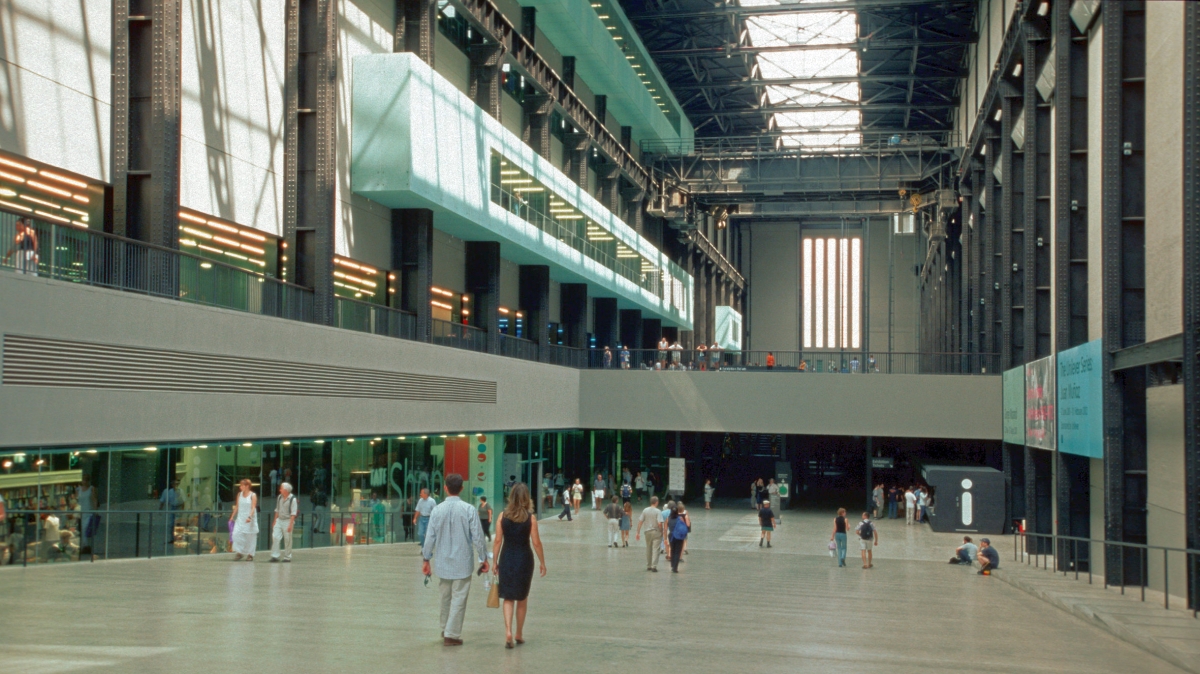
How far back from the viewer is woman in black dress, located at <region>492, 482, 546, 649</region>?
9.56 m

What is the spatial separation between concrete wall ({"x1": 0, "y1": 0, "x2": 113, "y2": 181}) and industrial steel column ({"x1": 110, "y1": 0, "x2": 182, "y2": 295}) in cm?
25

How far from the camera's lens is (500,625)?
1124cm

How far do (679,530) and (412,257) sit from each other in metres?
13.5

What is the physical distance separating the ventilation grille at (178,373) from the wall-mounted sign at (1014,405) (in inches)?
708

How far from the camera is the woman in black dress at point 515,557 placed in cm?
956

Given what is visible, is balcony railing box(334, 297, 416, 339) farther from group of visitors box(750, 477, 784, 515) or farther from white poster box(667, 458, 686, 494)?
group of visitors box(750, 477, 784, 515)

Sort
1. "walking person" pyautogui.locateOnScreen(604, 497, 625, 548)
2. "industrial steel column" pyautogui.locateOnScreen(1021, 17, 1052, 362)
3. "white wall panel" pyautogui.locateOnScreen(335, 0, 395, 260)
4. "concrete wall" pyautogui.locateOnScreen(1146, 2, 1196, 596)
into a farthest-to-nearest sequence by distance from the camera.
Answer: "industrial steel column" pyautogui.locateOnScreen(1021, 17, 1052, 362)
"walking person" pyautogui.locateOnScreen(604, 497, 625, 548)
"white wall panel" pyautogui.locateOnScreen(335, 0, 395, 260)
"concrete wall" pyautogui.locateOnScreen(1146, 2, 1196, 596)

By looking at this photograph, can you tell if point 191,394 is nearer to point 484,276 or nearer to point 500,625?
point 500,625

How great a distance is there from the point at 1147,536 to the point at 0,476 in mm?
19560

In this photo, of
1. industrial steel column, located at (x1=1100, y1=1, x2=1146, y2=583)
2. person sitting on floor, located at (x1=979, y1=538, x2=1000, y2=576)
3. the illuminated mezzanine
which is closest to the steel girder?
the illuminated mezzanine

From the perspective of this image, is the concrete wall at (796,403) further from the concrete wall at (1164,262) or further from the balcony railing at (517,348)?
the concrete wall at (1164,262)

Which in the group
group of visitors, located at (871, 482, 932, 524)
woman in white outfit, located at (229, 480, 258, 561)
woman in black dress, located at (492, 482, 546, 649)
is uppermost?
woman in black dress, located at (492, 482, 546, 649)

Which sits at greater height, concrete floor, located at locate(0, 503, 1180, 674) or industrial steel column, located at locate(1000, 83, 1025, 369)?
industrial steel column, located at locate(1000, 83, 1025, 369)

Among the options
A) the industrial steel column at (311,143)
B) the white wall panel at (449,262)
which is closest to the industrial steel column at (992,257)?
the white wall panel at (449,262)
